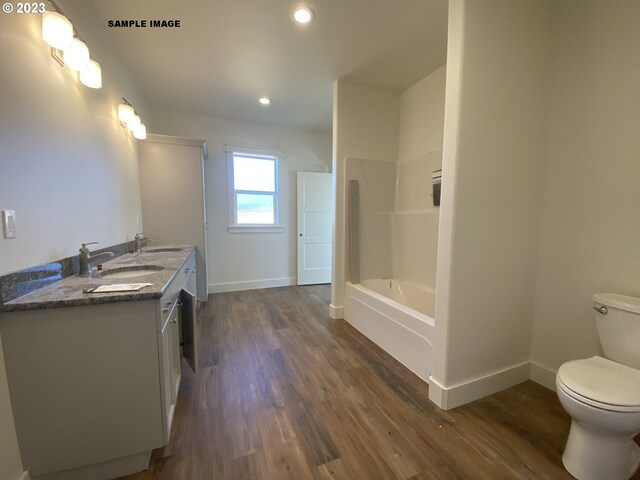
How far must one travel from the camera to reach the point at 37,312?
965 mm

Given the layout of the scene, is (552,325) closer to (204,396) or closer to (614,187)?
(614,187)

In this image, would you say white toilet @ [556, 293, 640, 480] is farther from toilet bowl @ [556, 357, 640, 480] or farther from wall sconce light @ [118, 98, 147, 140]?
wall sconce light @ [118, 98, 147, 140]

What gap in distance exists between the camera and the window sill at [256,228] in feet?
12.9

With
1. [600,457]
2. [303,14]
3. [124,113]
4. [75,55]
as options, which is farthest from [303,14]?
[600,457]

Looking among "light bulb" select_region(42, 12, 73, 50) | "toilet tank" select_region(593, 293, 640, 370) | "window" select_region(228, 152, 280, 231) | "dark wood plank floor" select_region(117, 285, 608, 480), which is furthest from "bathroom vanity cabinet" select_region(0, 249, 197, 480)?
"window" select_region(228, 152, 280, 231)

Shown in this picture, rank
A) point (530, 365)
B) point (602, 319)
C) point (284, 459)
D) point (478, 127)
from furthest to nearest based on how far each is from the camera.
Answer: point (530, 365)
point (478, 127)
point (602, 319)
point (284, 459)

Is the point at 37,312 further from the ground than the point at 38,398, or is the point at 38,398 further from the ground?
the point at 37,312

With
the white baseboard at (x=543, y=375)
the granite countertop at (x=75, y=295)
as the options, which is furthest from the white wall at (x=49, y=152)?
the white baseboard at (x=543, y=375)

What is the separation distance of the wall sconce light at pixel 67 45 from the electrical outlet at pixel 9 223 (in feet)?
2.75

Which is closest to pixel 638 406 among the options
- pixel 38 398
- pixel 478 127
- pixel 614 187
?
pixel 614 187

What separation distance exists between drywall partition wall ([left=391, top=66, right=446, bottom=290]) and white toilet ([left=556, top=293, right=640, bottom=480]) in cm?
132

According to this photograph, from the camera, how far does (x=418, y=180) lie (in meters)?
2.71

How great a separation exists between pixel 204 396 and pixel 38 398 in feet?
2.79

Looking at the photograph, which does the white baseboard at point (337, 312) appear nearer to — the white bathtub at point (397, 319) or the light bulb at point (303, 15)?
the white bathtub at point (397, 319)
